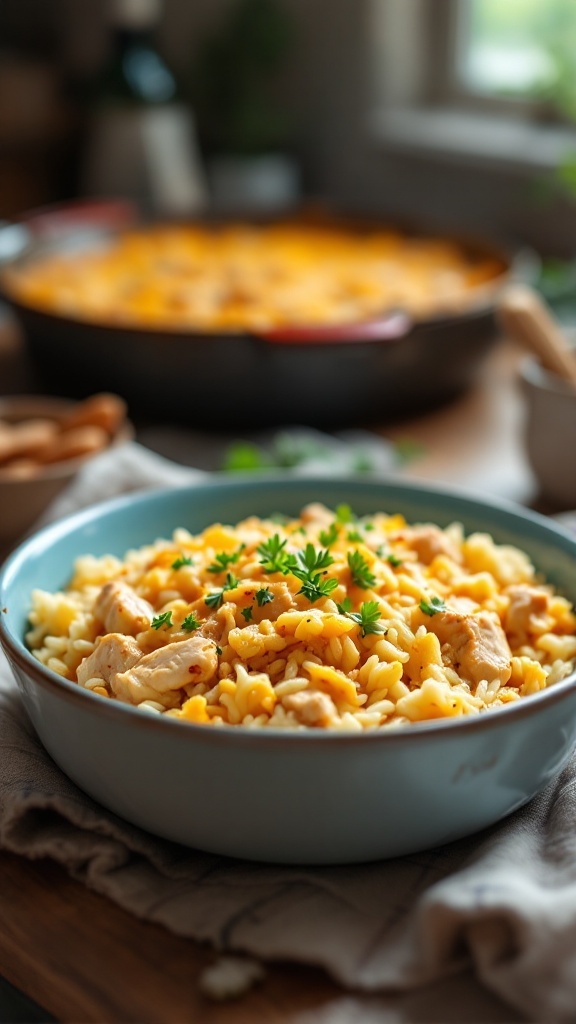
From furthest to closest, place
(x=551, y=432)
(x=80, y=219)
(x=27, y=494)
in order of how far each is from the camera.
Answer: (x=80, y=219) < (x=551, y=432) < (x=27, y=494)

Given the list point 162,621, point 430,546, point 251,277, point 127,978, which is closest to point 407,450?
point 251,277

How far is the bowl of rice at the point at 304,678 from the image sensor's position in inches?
34.4

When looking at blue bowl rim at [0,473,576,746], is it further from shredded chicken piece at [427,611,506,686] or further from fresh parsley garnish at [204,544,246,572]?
fresh parsley garnish at [204,544,246,572]

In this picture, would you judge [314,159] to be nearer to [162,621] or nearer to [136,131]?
[136,131]

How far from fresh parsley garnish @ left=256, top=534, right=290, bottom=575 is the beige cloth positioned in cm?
26

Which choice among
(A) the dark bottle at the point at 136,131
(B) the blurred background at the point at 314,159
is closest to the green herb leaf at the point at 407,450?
(B) the blurred background at the point at 314,159

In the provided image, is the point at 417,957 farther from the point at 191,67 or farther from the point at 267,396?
the point at 191,67

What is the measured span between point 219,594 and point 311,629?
0.12 metres

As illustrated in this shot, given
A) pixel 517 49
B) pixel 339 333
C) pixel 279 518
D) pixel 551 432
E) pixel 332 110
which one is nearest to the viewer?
pixel 279 518

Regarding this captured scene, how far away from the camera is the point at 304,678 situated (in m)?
0.95

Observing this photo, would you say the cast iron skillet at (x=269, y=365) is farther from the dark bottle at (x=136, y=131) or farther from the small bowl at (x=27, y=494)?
the dark bottle at (x=136, y=131)

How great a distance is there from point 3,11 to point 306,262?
260cm

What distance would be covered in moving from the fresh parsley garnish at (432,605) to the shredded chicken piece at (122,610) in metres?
0.25

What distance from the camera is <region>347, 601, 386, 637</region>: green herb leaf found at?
3.27ft
